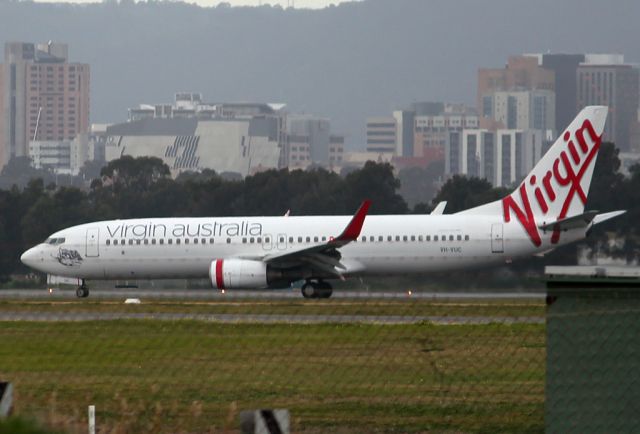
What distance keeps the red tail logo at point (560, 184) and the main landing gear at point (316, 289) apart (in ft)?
16.1

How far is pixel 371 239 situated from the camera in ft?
143

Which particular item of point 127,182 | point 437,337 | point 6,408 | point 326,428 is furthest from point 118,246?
point 127,182

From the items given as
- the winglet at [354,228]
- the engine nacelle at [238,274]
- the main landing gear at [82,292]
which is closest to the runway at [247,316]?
the winglet at [354,228]

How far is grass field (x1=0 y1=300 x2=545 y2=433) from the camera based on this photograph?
1597 cm

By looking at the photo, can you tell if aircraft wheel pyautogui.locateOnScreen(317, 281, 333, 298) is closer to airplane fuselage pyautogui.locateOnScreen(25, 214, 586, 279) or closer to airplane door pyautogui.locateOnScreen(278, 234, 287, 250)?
airplane fuselage pyautogui.locateOnScreen(25, 214, 586, 279)

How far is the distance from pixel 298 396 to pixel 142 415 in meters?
2.35

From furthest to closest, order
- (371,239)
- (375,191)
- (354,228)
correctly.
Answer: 1. (375,191)
2. (371,239)
3. (354,228)

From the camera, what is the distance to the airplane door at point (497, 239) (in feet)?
142

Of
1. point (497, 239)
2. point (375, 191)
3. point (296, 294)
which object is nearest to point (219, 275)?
point (296, 294)

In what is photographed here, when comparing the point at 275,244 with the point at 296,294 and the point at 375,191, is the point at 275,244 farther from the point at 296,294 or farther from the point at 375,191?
the point at 375,191

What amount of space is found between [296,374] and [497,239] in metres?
26.2

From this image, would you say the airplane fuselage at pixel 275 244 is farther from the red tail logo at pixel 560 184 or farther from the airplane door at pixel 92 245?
the red tail logo at pixel 560 184

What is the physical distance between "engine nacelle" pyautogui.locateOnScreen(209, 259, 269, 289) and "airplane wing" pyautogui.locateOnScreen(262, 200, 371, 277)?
16.5 inches

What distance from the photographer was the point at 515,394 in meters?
17.3
